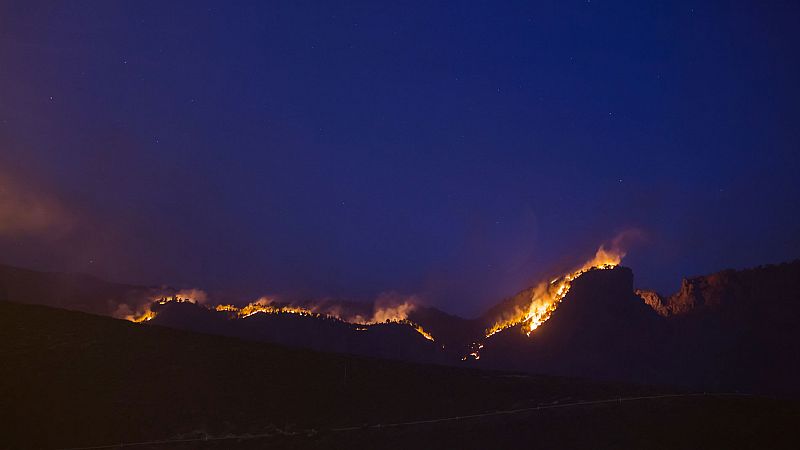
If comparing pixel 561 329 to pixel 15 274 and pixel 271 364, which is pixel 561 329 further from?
pixel 15 274

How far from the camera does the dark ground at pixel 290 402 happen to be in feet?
67.0

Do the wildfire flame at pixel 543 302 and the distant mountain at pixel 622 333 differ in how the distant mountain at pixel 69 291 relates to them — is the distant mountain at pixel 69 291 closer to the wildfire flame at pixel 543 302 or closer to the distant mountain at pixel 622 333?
the distant mountain at pixel 622 333

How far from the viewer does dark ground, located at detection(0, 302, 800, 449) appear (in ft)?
67.0

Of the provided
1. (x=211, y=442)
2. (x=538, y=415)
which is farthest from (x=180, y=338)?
(x=538, y=415)

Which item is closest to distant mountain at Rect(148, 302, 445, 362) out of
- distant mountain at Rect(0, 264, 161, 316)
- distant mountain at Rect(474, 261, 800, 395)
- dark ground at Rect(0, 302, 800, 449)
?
distant mountain at Rect(474, 261, 800, 395)

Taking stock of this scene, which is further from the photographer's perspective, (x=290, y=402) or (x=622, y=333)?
(x=622, y=333)

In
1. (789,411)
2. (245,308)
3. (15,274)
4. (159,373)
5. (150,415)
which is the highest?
(15,274)

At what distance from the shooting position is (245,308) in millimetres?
84188

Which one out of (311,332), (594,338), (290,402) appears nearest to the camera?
(290,402)

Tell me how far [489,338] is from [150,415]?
56.4 meters

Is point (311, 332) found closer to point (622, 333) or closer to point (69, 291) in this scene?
point (622, 333)

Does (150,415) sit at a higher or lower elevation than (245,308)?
lower

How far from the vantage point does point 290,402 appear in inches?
984

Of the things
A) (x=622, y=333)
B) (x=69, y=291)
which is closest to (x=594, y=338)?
(x=622, y=333)
